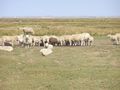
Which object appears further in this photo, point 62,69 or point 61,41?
point 61,41

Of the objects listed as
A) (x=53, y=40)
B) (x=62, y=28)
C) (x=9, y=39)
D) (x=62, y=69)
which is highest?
(x=9, y=39)

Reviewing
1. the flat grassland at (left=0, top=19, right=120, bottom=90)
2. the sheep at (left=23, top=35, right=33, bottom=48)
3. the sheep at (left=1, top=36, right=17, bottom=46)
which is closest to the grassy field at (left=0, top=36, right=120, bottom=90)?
the flat grassland at (left=0, top=19, right=120, bottom=90)

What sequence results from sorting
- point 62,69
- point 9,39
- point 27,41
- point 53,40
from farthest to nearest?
point 9,39 → point 53,40 → point 27,41 → point 62,69

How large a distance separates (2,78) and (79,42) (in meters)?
14.9

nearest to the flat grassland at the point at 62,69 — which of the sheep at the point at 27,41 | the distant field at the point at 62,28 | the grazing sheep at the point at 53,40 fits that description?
the sheep at the point at 27,41

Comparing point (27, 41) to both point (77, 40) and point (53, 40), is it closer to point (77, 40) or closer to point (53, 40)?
point (53, 40)

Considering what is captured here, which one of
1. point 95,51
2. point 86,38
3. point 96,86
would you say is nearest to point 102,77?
point 96,86

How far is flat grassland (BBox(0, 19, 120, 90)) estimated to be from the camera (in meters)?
15.7

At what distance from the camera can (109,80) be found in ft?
54.1

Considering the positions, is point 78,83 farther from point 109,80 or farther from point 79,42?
point 79,42

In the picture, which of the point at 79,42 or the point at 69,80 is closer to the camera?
the point at 69,80

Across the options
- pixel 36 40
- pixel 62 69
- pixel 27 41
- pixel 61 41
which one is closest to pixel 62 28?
pixel 61 41

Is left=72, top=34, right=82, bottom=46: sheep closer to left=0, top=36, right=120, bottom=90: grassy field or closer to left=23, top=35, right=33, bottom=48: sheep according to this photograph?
left=23, top=35, right=33, bottom=48: sheep

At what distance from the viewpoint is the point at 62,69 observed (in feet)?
63.0
